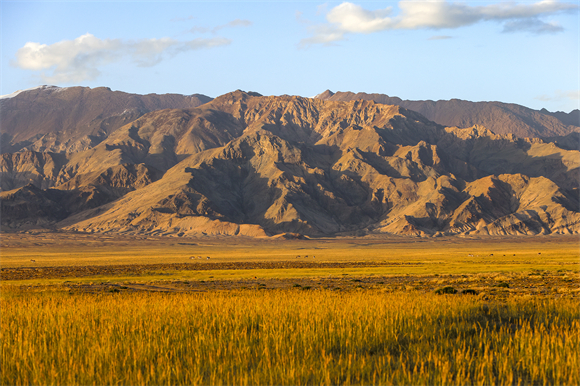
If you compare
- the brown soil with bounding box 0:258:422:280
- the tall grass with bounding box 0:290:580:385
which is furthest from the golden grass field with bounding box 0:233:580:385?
the brown soil with bounding box 0:258:422:280

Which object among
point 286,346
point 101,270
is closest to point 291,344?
point 286,346

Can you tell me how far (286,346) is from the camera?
11.2m

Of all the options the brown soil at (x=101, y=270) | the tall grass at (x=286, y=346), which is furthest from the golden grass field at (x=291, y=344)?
the brown soil at (x=101, y=270)

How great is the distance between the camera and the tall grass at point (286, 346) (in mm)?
9453

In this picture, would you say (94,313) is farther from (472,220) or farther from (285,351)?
(472,220)

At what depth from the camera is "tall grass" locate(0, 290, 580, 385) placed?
9.45 m

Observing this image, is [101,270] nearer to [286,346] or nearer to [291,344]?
[291,344]

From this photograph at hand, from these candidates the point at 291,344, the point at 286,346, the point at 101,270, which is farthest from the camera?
the point at 101,270

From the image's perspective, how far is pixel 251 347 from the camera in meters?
11.5

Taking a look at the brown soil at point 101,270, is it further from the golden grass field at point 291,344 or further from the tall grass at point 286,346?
the tall grass at point 286,346

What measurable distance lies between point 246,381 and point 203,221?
18283 cm

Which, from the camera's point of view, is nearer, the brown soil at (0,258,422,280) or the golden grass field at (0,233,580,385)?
the golden grass field at (0,233,580,385)

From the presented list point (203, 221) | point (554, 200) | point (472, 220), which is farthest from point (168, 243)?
point (554, 200)

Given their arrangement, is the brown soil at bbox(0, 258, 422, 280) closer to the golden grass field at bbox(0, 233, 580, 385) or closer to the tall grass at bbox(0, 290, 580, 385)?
the golden grass field at bbox(0, 233, 580, 385)
